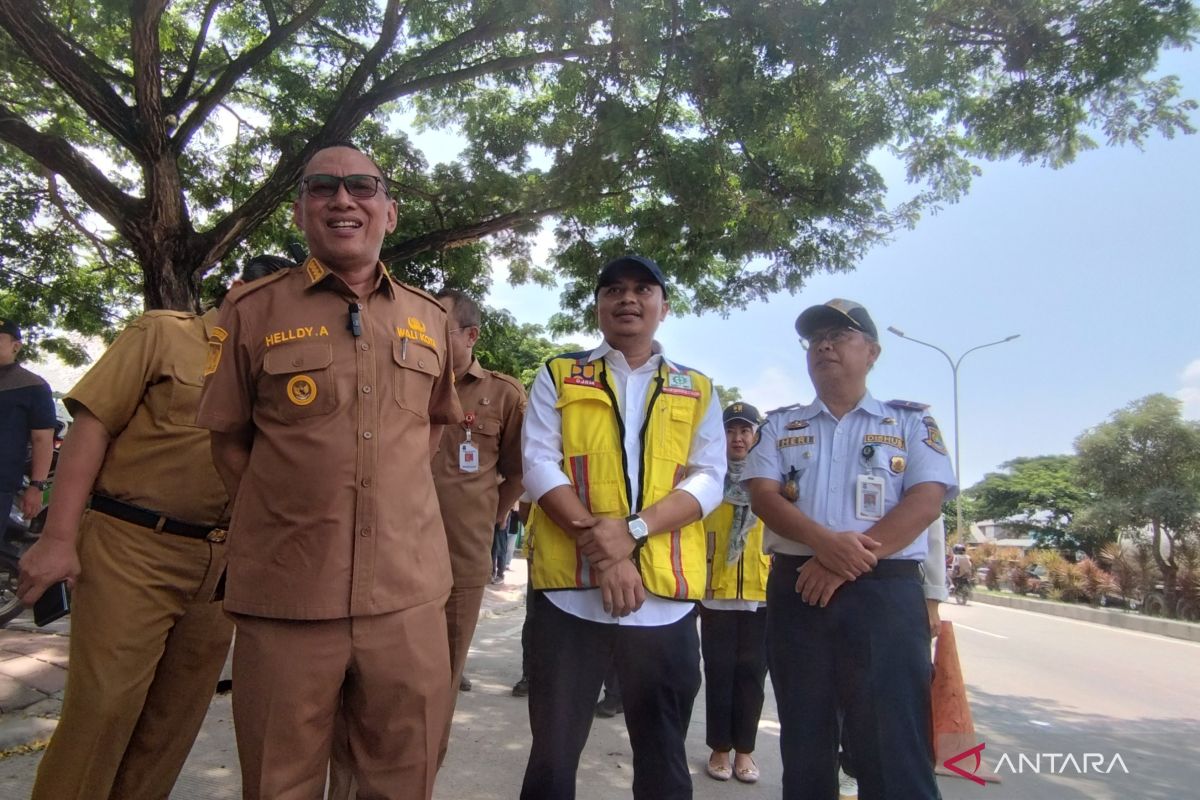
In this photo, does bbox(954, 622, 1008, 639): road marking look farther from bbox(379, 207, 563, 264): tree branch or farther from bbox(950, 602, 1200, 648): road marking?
bbox(379, 207, 563, 264): tree branch

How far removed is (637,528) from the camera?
2.09m

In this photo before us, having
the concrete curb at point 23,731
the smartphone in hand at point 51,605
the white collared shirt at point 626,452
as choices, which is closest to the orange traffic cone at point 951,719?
the white collared shirt at point 626,452

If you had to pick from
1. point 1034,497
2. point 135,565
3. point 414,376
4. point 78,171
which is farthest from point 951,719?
point 1034,497

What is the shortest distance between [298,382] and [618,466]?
939mm

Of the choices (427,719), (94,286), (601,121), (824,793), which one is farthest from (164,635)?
(94,286)

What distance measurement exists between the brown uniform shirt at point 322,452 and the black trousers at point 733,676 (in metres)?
2.28

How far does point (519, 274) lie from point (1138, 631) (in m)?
12.3

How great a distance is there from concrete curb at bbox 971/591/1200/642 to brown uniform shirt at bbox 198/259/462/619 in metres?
14.5

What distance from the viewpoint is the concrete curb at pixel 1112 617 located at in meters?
12.3

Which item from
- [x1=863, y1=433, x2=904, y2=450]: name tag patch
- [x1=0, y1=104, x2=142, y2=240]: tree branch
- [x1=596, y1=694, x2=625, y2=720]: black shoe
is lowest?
[x1=596, y1=694, x2=625, y2=720]: black shoe

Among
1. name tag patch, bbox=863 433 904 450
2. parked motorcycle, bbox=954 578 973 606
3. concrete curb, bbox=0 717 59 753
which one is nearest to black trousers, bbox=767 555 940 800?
name tag patch, bbox=863 433 904 450

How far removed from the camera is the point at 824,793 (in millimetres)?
2314

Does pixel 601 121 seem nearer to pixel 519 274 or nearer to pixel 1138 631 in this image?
pixel 519 274

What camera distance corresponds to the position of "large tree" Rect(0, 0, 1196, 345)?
5305 millimetres
